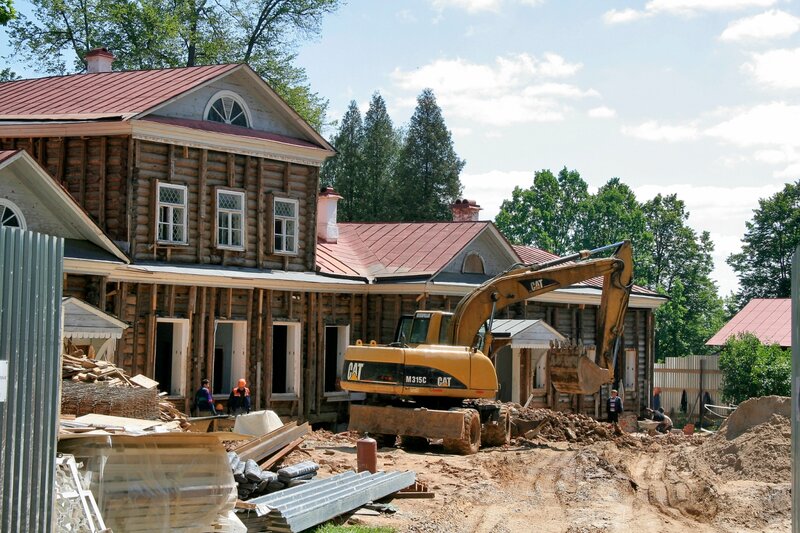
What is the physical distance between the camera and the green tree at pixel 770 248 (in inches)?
2368

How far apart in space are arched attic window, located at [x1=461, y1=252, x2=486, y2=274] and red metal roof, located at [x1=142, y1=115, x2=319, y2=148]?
506 centimetres

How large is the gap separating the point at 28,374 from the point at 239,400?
49.4 feet

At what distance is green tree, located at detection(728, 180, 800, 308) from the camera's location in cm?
6016

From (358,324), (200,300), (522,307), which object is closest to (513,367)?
(522,307)

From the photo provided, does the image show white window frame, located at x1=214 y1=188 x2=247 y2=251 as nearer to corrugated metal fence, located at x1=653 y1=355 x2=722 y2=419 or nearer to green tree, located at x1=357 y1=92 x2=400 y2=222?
corrugated metal fence, located at x1=653 y1=355 x2=722 y2=419

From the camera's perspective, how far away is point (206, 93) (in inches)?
1075

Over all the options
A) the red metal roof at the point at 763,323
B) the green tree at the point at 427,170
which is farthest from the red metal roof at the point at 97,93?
the green tree at the point at 427,170

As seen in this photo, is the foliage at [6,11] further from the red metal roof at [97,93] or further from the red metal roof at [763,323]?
the red metal roof at [763,323]

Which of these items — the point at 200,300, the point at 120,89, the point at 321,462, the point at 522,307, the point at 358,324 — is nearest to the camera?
the point at 321,462

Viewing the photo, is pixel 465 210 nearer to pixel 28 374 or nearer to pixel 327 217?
pixel 327 217

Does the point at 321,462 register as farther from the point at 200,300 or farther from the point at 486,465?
the point at 200,300

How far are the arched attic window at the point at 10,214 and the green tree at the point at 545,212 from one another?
46972mm

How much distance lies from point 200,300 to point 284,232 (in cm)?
367

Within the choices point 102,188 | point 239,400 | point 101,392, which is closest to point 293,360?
point 239,400
